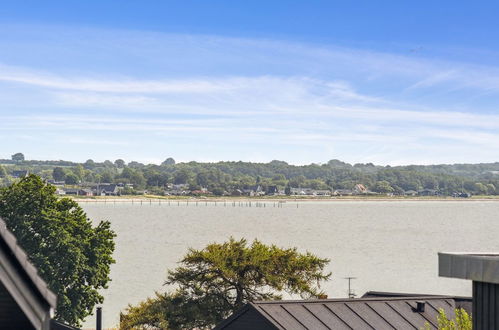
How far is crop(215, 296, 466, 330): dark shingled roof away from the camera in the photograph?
98.4 ft

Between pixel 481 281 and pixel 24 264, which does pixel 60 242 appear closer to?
pixel 481 281

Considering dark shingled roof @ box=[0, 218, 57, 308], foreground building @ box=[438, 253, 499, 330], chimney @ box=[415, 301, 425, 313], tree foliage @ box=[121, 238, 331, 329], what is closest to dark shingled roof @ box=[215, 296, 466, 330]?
chimney @ box=[415, 301, 425, 313]

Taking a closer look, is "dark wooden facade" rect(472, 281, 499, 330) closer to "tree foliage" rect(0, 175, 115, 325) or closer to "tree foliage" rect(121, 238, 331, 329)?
"tree foliage" rect(121, 238, 331, 329)

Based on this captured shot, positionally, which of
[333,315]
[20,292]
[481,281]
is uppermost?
[20,292]

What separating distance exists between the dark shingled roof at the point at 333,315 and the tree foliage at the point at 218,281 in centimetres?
1437

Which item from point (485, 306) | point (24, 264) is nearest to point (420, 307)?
point (485, 306)

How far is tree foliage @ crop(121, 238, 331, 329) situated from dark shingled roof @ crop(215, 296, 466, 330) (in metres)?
14.4

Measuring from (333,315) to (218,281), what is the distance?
1818cm

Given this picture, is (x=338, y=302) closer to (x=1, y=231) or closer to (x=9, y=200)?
(x=1, y=231)

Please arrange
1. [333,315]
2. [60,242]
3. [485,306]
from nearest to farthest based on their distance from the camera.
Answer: [485,306], [333,315], [60,242]

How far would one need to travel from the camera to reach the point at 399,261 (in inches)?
5979

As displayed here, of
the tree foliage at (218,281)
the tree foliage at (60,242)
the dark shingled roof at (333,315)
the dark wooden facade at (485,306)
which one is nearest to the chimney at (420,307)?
the dark shingled roof at (333,315)

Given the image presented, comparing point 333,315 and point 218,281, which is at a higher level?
point 333,315

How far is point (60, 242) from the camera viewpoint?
187ft
